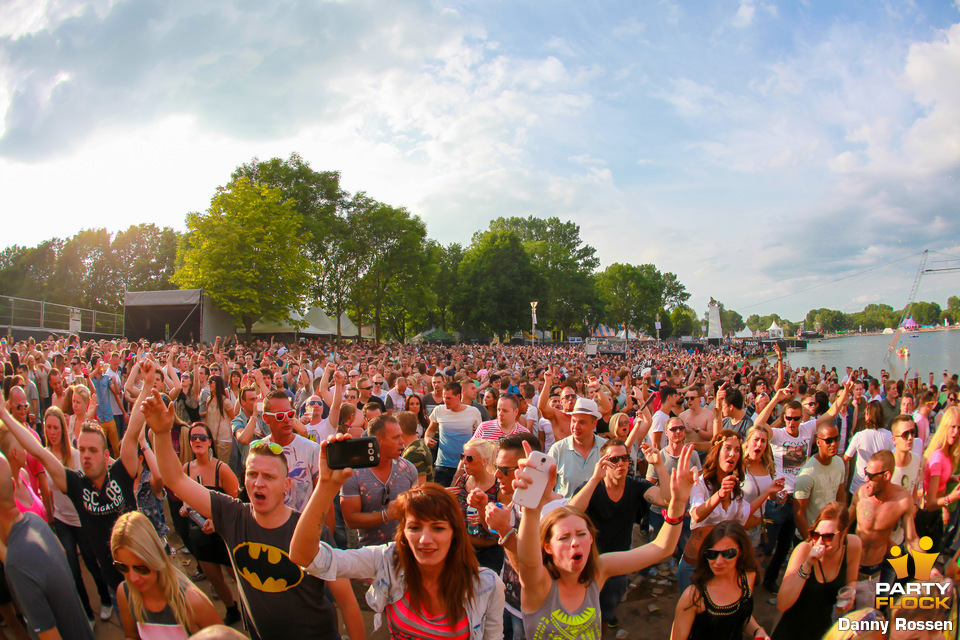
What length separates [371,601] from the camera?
2053 millimetres

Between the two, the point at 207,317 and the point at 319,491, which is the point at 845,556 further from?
the point at 207,317

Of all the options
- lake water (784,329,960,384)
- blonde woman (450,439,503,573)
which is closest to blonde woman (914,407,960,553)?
blonde woman (450,439,503,573)

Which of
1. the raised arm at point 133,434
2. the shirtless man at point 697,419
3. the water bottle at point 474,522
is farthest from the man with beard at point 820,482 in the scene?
the raised arm at point 133,434

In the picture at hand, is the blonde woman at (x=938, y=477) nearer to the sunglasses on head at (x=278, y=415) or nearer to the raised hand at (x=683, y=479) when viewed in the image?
the raised hand at (x=683, y=479)

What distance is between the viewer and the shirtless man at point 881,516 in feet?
11.8

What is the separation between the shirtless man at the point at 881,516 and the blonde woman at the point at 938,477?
2.61ft

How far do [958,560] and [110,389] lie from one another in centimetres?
994

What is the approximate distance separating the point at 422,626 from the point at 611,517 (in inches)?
74.8

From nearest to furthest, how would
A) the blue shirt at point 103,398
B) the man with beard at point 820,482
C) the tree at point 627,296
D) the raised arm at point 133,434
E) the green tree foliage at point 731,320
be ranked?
1. the raised arm at point 133,434
2. the man with beard at point 820,482
3. the blue shirt at point 103,398
4. the tree at point 627,296
5. the green tree foliage at point 731,320

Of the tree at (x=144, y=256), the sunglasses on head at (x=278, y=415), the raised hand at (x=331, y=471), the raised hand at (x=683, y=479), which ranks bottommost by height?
the raised hand at (x=683, y=479)

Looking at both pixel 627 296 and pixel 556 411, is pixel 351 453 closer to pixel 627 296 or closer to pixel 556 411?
pixel 556 411

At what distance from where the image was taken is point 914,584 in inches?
115

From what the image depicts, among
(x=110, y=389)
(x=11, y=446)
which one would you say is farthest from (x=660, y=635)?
(x=110, y=389)

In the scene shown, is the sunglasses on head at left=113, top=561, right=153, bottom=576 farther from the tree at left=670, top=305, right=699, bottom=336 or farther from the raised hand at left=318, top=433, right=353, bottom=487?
the tree at left=670, top=305, right=699, bottom=336
